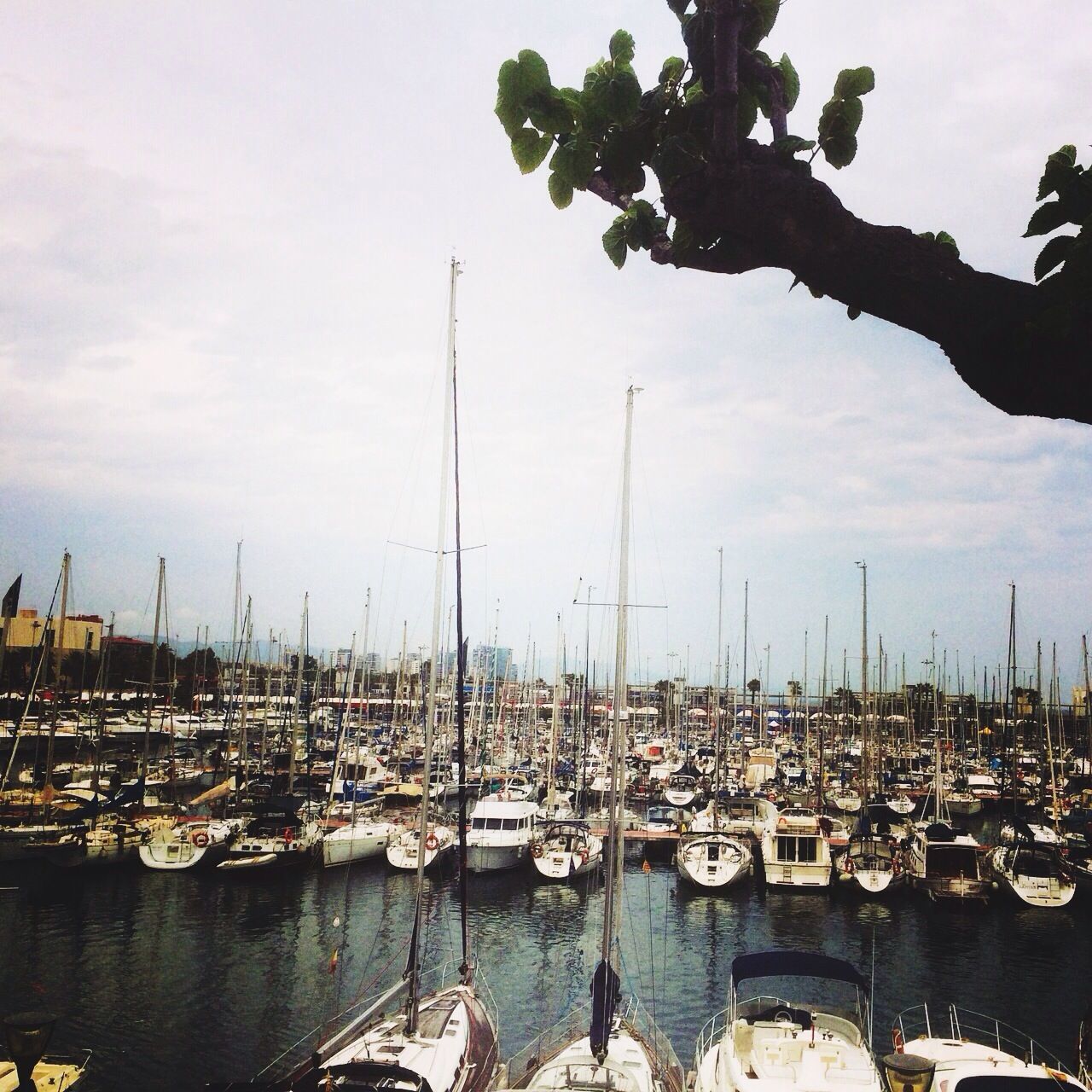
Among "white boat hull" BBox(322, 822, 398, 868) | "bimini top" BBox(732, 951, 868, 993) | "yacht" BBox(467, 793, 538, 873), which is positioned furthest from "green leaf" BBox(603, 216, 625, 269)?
"white boat hull" BBox(322, 822, 398, 868)

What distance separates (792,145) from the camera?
134 inches

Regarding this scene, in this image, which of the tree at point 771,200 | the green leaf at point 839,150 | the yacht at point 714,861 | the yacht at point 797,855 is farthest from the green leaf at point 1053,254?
the yacht at point 797,855

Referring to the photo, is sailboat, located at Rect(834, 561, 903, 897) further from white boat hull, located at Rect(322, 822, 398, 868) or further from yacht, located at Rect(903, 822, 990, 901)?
white boat hull, located at Rect(322, 822, 398, 868)

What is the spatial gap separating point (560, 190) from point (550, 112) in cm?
31

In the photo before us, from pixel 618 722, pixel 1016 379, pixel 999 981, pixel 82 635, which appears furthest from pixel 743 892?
pixel 82 635

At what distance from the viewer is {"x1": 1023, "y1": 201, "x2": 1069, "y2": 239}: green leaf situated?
9.42 ft

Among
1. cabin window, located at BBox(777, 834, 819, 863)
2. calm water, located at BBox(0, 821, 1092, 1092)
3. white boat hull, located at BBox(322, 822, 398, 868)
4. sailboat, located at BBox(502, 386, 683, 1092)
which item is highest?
sailboat, located at BBox(502, 386, 683, 1092)

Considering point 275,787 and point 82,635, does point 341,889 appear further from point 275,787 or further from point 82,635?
point 82,635

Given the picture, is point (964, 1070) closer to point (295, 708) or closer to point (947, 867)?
point (947, 867)

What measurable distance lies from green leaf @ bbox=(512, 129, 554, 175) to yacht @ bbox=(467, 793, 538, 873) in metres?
34.7

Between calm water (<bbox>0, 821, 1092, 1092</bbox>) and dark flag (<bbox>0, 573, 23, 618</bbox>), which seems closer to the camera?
calm water (<bbox>0, 821, 1092, 1092</bbox>)

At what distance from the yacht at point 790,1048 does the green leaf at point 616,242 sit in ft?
44.2

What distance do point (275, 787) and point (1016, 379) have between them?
49463mm

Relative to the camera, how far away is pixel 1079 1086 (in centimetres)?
1249
